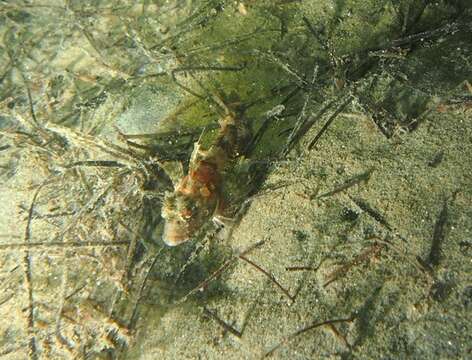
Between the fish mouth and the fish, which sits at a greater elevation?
the fish

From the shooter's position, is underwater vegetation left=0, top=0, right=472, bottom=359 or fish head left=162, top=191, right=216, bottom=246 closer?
underwater vegetation left=0, top=0, right=472, bottom=359

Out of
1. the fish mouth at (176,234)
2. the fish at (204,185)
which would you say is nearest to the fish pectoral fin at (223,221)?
the fish at (204,185)

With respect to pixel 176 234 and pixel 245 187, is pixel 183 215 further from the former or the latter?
pixel 245 187

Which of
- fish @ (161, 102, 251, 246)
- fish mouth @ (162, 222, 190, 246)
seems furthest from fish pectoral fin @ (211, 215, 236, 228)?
fish mouth @ (162, 222, 190, 246)

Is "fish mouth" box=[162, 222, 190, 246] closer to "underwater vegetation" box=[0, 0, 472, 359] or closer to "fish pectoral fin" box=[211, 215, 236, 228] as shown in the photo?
"underwater vegetation" box=[0, 0, 472, 359]

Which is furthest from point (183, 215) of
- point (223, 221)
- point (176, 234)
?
point (223, 221)

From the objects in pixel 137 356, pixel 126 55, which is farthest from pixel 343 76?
pixel 137 356

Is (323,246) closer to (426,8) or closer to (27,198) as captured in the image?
(426,8)
